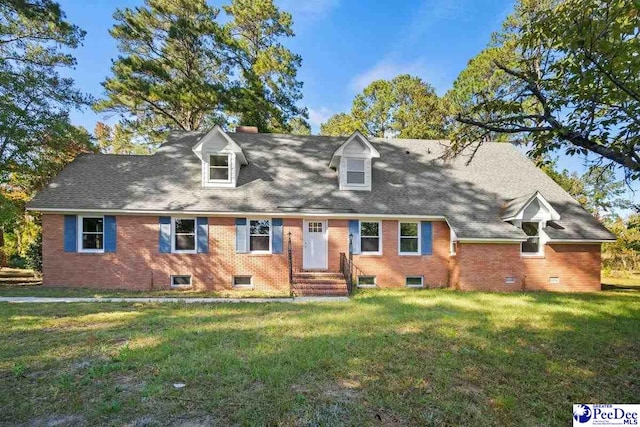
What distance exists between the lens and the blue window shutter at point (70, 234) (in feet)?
41.7

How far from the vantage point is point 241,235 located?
13398 millimetres

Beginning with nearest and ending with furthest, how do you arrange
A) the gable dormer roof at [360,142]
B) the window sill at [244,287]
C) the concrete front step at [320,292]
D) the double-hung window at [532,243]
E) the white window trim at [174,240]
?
the concrete front step at [320,292], the white window trim at [174,240], the window sill at [244,287], the double-hung window at [532,243], the gable dormer roof at [360,142]

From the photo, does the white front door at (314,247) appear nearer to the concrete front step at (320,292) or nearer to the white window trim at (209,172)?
the concrete front step at (320,292)

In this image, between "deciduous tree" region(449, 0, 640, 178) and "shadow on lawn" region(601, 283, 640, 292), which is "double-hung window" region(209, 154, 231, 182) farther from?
"shadow on lawn" region(601, 283, 640, 292)

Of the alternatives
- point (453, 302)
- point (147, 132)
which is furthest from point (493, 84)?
point (147, 132)

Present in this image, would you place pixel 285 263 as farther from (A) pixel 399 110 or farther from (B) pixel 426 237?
(A) pixel 399 110

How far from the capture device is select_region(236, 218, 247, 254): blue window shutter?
13.4 meters

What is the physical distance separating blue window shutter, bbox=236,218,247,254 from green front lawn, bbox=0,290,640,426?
4559 mm

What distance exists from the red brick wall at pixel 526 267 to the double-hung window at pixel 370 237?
3337 millimetres

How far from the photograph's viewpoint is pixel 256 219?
535 inches

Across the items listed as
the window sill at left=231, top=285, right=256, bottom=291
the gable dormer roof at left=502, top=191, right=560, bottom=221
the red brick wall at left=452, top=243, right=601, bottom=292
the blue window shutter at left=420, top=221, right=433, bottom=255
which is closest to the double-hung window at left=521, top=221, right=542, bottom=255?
the red brick wall at left=452, top=243, right=601, bottom=292

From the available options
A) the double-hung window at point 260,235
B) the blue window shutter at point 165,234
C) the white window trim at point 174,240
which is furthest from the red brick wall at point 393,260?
the blue window shutter at point 165,234

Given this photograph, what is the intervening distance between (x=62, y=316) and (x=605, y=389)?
11.3 meters

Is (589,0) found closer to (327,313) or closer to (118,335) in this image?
(327,313)
